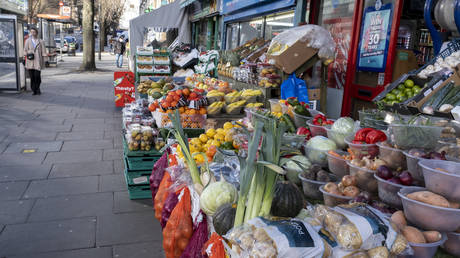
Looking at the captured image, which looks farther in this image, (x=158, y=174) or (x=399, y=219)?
(x=158, y=174)

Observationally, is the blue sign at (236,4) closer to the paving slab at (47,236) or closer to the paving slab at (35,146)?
the paving slab at (35,146)

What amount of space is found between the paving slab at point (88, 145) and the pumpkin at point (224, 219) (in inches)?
215

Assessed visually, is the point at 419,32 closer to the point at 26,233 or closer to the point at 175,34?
the point at 26,233

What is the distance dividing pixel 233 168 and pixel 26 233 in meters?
2.47

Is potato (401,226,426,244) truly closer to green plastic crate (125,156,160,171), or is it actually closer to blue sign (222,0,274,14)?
green plastic crate (125,156,160,171)

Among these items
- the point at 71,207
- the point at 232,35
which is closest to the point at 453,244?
the point at 71,207

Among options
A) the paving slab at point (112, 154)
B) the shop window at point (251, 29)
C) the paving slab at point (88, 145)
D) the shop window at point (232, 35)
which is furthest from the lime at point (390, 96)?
the shop window at point (232, 35)

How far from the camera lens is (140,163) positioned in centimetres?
497

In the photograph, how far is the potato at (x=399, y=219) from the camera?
1841 mm

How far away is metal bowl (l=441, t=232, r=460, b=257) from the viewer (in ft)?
5.98

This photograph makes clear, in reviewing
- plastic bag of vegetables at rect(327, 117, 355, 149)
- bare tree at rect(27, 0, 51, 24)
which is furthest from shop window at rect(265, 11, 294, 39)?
bare tree at rect(27, 0, 51, 24)

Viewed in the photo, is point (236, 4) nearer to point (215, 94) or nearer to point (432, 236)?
point (215, 94)

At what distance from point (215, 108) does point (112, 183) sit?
185 cm

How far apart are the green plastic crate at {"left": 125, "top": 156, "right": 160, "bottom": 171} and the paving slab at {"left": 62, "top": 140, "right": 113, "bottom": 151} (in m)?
2.39
